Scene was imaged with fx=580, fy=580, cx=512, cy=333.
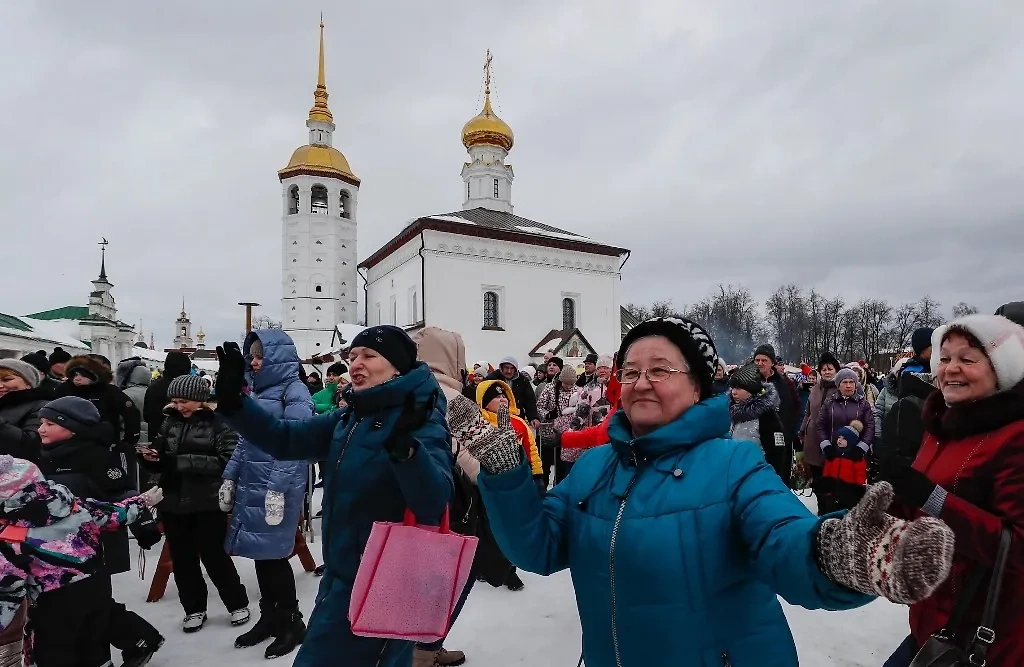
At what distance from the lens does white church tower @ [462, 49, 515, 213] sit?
119 ft

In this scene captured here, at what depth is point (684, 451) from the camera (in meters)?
1.59

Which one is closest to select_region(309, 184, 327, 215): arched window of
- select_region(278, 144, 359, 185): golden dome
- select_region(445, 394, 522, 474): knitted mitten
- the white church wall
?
select_region(278, 144, 359, 185): golden dome

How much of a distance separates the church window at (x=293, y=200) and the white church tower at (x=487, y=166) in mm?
12576

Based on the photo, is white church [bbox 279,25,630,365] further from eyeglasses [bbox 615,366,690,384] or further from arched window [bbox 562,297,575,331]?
eyeglasses [bbox 615,366,690,384]

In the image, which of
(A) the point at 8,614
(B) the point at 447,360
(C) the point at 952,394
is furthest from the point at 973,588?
(A) the point at 8,614

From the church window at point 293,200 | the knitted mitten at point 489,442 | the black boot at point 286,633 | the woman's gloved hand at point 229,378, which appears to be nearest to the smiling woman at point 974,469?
the knitted mitten at point 489,442

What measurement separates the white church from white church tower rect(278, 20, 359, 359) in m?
0.07

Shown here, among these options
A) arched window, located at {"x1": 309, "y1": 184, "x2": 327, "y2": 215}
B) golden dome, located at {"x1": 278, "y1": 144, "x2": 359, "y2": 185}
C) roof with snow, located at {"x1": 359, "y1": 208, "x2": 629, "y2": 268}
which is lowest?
roof with snow, located at {"x1": 359, "y1": 208, "x2": 629, "y2": 268}

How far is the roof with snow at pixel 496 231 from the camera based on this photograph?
30.4 metres

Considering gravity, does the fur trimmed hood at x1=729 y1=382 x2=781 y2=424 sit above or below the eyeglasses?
below

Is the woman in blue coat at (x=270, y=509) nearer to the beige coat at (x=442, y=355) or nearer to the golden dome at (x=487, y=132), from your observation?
the beige coat at (x=442, y=355)

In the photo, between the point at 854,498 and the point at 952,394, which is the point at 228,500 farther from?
the point at 952,394

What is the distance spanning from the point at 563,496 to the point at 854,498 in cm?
79

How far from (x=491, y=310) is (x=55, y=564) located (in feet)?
97.3
